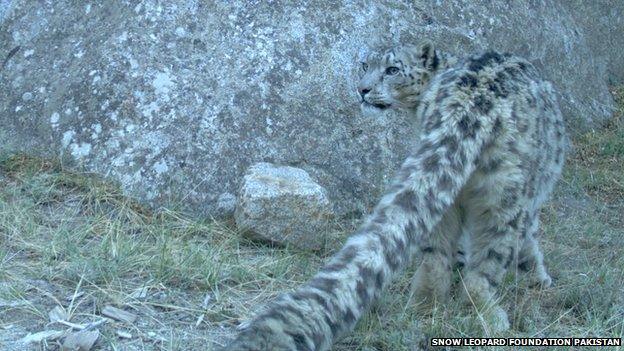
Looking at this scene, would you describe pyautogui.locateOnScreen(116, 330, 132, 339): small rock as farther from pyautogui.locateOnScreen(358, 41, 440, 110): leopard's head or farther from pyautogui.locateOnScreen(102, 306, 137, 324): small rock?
pyautogui.locateOnScreen(358, 41, 440, 110): leopard's head

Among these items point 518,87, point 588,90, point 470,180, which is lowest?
point 588,90

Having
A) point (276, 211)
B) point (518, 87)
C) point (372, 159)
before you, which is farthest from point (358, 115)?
point (518, 87)

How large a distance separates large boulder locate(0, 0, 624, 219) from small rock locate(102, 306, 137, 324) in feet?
5.70

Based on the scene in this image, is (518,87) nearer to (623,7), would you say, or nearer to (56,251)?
(56,251)

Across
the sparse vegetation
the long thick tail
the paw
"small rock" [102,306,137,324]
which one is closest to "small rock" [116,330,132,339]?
the sparse vegetation

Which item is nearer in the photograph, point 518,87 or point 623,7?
point 518,87

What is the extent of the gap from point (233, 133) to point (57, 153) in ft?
3.89

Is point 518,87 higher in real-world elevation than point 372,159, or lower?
higher

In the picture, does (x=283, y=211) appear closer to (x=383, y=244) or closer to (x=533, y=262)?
(x=533, y=262)

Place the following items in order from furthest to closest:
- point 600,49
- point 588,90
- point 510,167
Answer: point 600,49, point 588,90, point 510,167

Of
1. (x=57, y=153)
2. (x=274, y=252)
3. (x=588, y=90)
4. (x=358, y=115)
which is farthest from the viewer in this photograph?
(x=588, y=90)

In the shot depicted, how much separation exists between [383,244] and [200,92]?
9.44ft

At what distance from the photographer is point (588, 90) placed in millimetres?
9625

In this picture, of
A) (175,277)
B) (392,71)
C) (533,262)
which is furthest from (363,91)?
(175,277)
